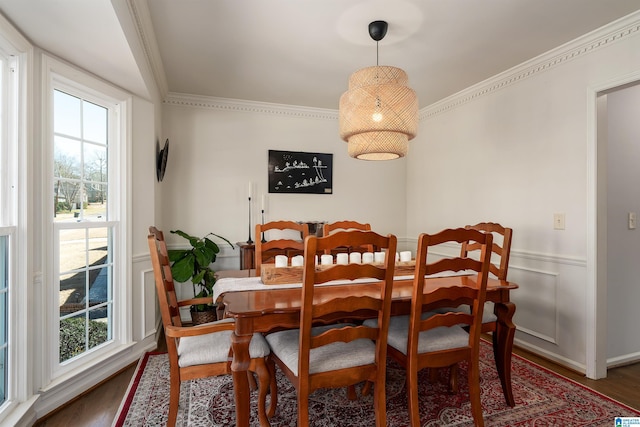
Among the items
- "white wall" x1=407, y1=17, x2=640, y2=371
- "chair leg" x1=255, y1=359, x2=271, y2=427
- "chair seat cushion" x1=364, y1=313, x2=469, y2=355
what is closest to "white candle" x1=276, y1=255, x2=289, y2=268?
"chair leg" x1=255, y1=359, x2=271, y2=427

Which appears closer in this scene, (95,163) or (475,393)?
(475,393)

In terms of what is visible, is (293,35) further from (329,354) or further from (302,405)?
(302,405)

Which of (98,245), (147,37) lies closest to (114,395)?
(98,245)

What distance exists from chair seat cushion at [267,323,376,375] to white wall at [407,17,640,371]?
1.84m

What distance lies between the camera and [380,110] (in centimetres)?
211

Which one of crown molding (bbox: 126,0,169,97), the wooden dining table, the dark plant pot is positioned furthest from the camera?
the dark plant pot

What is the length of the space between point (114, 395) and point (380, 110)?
2.48 metres

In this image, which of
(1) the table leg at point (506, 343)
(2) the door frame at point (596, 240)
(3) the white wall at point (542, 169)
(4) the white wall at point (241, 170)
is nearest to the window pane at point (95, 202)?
(4) the white wall at point (241, 170)

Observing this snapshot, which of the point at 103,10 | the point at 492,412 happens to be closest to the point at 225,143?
the point at 103,10

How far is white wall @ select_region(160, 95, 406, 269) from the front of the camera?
3.71 metres

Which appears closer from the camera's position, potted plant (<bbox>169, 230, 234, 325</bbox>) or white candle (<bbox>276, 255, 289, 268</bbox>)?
white candle (<bbox>276, 255, 289, 268</bbox>)

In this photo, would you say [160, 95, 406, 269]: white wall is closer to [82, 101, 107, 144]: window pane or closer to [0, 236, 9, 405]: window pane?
[82, 101, 107, 144]: window pane

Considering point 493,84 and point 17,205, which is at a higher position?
point 493,84

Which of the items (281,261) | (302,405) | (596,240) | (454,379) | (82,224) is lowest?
(454,379)
